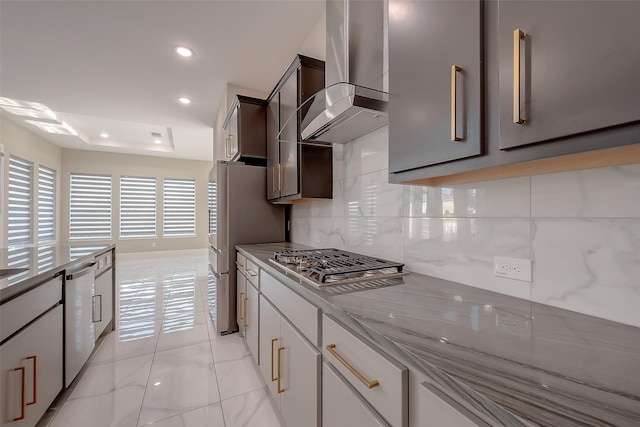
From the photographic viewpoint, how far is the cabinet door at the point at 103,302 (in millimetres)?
2254

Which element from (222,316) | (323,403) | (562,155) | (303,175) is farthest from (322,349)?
(222,316)

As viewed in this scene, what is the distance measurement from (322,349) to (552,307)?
78 cm

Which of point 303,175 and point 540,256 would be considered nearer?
point 540,256

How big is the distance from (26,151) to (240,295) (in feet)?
20.3

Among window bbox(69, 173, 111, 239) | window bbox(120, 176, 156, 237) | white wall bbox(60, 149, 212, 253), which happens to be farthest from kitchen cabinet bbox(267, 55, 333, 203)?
window bbox(69, 173, 111, 239)

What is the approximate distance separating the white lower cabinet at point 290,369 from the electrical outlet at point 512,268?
0.76 m

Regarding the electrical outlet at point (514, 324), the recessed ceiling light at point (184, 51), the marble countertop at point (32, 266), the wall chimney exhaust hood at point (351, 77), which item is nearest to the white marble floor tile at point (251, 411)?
the marble countertop at point (32, 266)

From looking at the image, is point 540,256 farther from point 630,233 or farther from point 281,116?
point 281,116

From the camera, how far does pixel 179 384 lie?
1893 millimetres

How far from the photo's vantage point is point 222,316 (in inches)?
104

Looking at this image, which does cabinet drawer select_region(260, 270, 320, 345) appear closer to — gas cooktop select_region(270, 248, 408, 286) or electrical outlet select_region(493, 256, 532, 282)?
gas cooktop select_region(270, 248, 408, 286)

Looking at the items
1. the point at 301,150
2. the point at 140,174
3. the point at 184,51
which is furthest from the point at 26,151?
the point at 301,150

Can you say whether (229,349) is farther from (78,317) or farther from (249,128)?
(249,128)

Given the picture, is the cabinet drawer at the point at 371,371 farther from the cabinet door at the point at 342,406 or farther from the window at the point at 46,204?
the window at the point at 46,204
